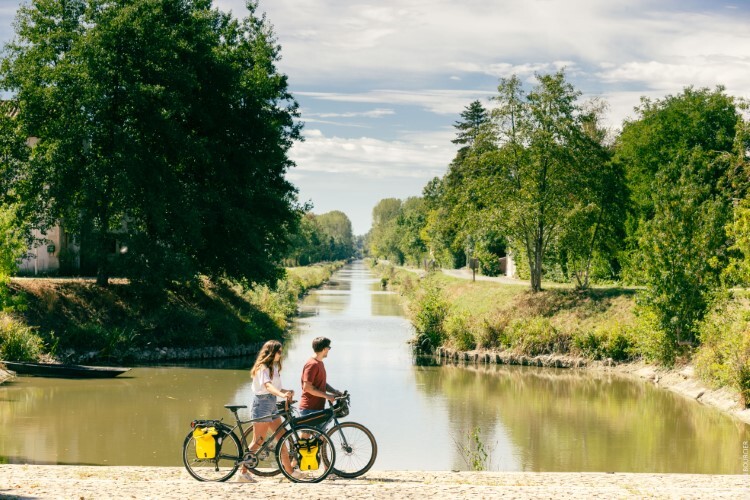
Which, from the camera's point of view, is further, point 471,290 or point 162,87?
point 471,290

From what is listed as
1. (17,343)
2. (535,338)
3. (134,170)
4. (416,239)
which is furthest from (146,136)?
(416,239)

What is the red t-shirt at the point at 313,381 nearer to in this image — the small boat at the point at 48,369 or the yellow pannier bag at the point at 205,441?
the yellow pannier bag at the point at 205,441

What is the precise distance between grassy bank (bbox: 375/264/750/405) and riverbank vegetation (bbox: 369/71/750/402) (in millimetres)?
56

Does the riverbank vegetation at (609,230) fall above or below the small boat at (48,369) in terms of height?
above

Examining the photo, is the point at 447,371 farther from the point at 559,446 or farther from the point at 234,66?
the point at 234,66

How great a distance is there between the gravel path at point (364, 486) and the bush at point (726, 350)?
30.9ft

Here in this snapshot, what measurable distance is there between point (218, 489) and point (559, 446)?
32.6 ft

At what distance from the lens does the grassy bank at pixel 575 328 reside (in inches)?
901

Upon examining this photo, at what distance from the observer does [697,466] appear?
14961 mm

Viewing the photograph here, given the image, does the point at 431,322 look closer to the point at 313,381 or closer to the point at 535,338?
the point at 535,338

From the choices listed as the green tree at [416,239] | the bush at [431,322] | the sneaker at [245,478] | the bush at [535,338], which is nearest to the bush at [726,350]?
the bush at [535,338]

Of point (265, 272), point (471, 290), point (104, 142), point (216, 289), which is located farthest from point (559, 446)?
point (471, 290)

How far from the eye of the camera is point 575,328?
30.0 meters

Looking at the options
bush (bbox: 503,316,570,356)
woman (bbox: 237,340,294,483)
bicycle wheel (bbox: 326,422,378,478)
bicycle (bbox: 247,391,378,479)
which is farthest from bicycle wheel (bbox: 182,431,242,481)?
bush (bbox: 503,316,570,356)
